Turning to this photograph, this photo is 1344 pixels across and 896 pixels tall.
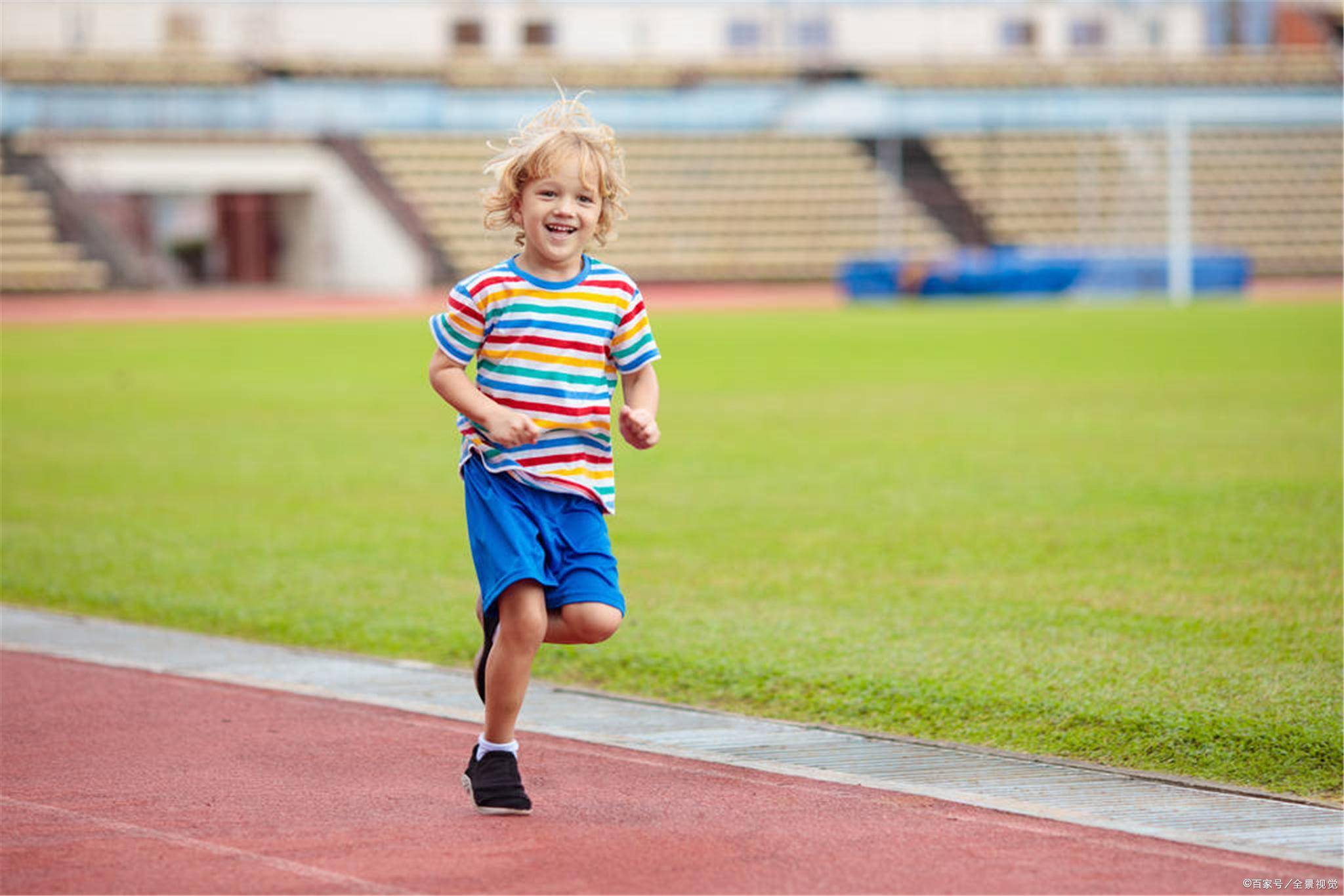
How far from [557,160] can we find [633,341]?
0.50m

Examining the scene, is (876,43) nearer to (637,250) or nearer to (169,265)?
(637,250)

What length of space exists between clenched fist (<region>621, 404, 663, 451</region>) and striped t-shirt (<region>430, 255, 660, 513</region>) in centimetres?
10

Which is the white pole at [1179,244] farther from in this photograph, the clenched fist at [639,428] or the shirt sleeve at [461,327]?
the shirt sleeve at [461,327]

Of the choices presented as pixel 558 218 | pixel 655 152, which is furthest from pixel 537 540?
pixel 655 152

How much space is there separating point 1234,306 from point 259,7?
3129 centimetres

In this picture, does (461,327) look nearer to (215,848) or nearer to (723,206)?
(215,848)

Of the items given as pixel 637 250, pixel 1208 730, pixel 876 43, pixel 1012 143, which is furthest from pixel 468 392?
pixel 876 43

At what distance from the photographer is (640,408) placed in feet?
16.3

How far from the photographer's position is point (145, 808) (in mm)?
5004

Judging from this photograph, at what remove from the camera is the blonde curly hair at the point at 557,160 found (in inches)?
196

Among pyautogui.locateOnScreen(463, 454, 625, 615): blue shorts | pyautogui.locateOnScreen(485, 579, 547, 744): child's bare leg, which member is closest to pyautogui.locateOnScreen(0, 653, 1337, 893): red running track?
pyautogui.locateOnScreen(485, 579, 547, 744): child's bare leg

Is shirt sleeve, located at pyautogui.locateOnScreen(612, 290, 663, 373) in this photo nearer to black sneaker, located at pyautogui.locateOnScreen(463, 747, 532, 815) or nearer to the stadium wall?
black sneaker, located at pyautogui.locateOnScreen(463, 747, 532, 815)

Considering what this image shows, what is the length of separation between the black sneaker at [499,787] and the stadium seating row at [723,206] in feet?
138

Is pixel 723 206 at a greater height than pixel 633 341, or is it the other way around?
pixel 633 341
